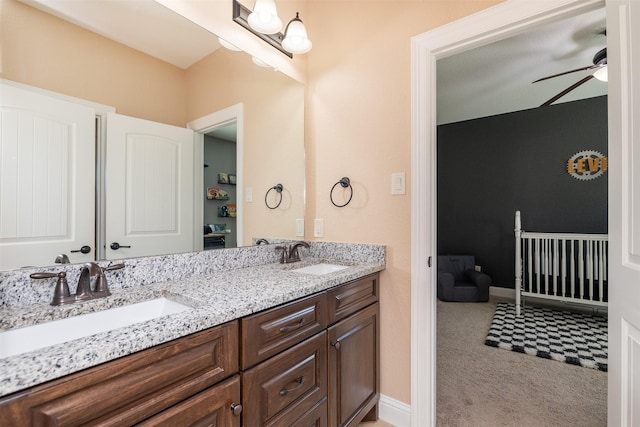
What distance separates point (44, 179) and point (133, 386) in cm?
78

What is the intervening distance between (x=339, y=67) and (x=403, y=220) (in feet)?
3.50

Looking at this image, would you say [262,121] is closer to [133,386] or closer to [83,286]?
[83,286]

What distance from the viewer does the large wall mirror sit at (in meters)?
1.01

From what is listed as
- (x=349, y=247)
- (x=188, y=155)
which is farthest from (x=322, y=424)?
(x=188, y=155)

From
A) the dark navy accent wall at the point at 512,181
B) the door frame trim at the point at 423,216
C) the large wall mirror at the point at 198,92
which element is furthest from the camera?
the dark navy accent wall at the point at 512,181

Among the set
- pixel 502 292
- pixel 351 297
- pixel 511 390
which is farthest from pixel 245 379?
pixel 502 292

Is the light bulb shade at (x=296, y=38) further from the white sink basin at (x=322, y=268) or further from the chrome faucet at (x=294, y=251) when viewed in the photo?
the white sink basin at (x=322, y=268)

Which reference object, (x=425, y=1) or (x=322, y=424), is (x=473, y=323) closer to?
(x=322, y=424)

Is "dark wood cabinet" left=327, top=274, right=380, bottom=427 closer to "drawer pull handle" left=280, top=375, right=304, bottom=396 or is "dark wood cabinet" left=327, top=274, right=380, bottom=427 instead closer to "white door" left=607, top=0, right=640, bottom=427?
"drawer pull handle" left=280, top=375, right=304, bottom=396

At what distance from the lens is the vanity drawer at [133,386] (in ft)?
1.82

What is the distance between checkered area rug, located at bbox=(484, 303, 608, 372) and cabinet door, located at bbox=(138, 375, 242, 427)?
2556 millimetres

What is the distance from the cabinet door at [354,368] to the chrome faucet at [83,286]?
2.92 feet

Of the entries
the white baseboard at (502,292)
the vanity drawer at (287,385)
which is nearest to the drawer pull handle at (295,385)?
the vanity drawer at (287,385)

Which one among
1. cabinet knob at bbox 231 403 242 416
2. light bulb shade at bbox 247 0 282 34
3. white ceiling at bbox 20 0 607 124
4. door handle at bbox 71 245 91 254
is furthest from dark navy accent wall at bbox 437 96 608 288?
door handle at bbox 71 245 91 254
